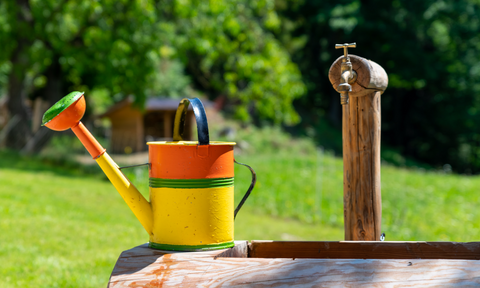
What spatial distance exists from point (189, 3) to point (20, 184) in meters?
6.33

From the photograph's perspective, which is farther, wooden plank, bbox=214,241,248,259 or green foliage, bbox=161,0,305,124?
green foliage, bbox=161,0,305,124

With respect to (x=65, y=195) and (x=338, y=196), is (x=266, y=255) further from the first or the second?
(x=338, y=196)

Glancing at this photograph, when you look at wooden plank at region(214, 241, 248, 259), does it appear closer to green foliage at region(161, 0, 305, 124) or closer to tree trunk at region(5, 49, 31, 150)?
green foliage at region(161, 0, 305, 124)

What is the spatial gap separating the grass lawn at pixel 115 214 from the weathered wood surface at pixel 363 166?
7.04 feet

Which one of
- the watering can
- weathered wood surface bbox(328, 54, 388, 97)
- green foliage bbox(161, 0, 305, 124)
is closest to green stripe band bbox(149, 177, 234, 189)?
the watering can

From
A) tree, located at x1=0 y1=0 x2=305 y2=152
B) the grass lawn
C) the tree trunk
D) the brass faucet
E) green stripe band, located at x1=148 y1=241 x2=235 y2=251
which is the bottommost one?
the grass lawn

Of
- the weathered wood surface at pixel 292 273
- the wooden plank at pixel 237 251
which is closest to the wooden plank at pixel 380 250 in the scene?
the wooden plank at pixel 237 251

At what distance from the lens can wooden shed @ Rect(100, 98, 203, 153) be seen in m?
20.7

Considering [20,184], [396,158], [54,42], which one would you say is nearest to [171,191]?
[20,184]

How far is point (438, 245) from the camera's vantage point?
2.06 meters

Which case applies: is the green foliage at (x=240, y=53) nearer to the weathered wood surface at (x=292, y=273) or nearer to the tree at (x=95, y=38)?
the tree at (x=95, y=38)

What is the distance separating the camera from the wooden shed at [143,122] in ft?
67.9

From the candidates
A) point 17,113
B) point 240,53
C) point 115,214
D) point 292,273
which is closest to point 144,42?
point 240,53

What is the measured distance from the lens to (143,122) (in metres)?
22.0
